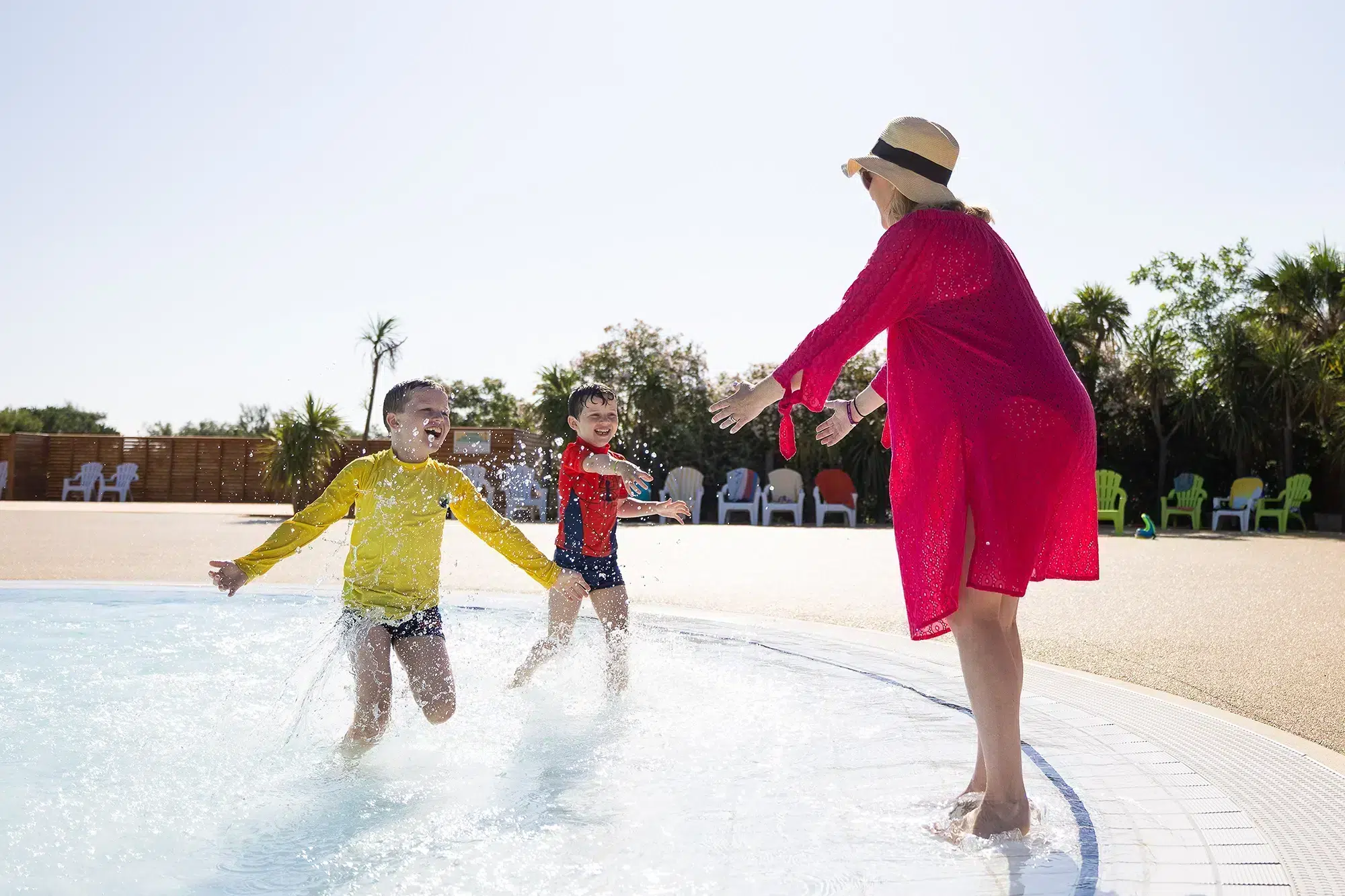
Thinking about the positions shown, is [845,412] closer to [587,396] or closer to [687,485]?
[587,396]

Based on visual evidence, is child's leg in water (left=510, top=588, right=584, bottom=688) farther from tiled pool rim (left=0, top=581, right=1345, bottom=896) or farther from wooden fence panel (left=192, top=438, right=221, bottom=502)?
wooden fence panel (left=192, top=438, right=221, bottom=502)

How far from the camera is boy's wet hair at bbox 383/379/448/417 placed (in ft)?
10.2

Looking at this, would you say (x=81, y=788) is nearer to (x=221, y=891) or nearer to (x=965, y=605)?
(x=221, y=891)

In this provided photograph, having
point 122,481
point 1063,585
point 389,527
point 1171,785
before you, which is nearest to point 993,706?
point 1171,785

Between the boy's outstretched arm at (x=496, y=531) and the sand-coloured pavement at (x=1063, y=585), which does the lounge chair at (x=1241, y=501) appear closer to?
the sand-coloured pavement at (x=1063, y=585)

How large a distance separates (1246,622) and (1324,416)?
52.8ft

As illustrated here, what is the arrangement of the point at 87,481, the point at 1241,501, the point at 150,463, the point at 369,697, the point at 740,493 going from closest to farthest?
the point at 369,697 < the point at 1241,501 < the point at 740,493 < the point at 87,481 < the point at 150,463

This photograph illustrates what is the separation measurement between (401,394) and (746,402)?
52.7 inches

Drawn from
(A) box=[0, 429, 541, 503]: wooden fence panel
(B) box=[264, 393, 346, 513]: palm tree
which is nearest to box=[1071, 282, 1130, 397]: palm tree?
(B) box=[264, 393, 346, 513]: palm tree

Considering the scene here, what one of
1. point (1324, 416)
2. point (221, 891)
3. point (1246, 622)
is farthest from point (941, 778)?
point (1324, 416)

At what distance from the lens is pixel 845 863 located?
200cm

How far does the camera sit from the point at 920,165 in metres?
2.30

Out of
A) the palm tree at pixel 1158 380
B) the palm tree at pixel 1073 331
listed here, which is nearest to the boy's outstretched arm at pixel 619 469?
the palm tree at pixel 1158 380

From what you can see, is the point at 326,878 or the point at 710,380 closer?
the point at 326,878
